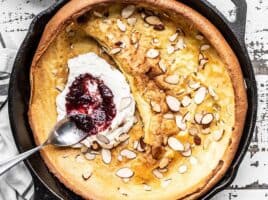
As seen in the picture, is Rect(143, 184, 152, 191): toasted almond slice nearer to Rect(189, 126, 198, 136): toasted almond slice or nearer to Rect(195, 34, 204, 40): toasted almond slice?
Rect(189, 126, 198, 136): toasted almond slice

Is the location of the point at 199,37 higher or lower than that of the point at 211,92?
higher

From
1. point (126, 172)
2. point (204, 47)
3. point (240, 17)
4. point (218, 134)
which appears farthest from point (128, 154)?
point (240, 17)

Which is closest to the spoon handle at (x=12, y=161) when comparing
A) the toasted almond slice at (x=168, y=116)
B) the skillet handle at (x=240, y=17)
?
the toasted almond slice at (x=168, y=116)

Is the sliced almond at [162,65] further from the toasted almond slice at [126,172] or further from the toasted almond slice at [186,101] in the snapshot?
the toasted almond slice at [126,172]

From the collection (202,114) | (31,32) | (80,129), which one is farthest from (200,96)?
(31,32)

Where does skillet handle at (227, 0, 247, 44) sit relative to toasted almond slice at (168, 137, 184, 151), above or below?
above

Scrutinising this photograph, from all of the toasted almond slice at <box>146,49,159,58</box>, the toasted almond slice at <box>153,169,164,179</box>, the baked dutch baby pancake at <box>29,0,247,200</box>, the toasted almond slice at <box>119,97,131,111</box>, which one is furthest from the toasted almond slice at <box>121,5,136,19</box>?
the toasted almond slice at <box>153,169,164,179</box>

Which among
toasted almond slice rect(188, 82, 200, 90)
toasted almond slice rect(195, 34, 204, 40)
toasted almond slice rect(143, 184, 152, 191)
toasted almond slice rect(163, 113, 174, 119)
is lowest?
toasted almond slice rect(143, 184, 152, 191)

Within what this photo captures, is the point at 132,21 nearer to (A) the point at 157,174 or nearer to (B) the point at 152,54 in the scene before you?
(B) the point at 152,54
